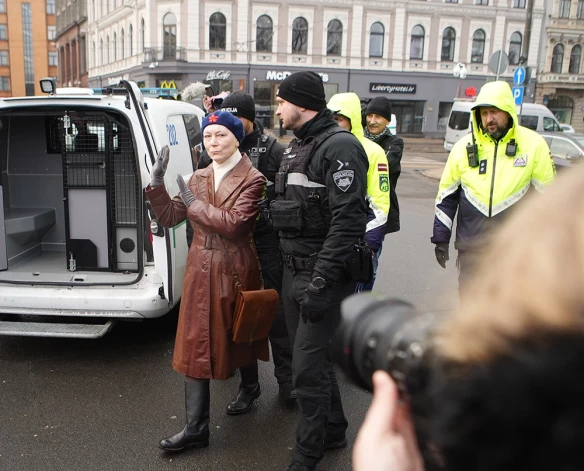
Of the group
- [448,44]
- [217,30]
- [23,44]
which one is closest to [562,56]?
[448,44]

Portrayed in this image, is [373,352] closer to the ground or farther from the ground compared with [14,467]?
farther from the ground

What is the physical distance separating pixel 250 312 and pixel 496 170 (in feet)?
6.02

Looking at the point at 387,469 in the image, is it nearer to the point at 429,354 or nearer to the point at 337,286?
the point at 429,354

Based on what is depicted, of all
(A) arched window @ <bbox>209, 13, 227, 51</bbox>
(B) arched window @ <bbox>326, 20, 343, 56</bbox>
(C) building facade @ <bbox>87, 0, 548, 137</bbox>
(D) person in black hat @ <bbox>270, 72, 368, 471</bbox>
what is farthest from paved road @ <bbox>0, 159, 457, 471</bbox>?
(B) arched window @ <bbox>326, 20, 343, 56</bbox>

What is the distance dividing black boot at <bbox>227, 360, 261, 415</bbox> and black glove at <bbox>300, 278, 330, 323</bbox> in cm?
105

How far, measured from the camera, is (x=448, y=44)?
40.8 m

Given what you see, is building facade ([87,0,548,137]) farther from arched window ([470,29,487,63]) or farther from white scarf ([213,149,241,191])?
white scarf ([213,149,241,191])

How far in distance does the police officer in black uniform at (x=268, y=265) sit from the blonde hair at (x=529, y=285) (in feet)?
9.43

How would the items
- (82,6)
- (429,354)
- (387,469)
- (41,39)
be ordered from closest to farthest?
(429,354) → (387,469) → (82,6) → (41,39)

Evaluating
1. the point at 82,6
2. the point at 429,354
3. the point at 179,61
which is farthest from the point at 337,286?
the point at 82,6

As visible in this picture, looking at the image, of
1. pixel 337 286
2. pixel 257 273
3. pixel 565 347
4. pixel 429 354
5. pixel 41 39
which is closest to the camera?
pixel 565 347

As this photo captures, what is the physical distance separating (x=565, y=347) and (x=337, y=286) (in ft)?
7.77

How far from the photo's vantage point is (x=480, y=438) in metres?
0.74

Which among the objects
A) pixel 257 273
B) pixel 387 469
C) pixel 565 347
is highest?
pixel 565 347
